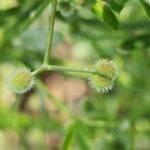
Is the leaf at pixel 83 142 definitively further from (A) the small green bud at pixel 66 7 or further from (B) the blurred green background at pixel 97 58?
(A) the small green bud at pixel 66 7

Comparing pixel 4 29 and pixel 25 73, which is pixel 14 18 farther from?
pixel 25 73

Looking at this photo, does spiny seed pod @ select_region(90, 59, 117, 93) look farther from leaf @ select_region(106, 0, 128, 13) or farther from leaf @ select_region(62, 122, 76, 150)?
leaf @ select_region(62, 122, 76, 150)

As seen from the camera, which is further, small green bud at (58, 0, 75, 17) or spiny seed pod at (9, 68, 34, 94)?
small green bud at (58, 0, 75, 17)

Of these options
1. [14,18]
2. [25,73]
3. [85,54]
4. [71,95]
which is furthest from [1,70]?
[71,95]

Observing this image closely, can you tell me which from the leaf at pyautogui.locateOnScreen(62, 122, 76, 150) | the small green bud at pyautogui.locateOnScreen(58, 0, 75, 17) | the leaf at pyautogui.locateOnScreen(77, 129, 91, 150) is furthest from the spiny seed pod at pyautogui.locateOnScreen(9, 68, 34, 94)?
the leaf at pyautogui.locateOnScreen(77, 129, 91, 150)

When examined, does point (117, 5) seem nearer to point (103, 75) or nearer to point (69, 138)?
point (103, 75)

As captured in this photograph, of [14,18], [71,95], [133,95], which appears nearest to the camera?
[14,18]
